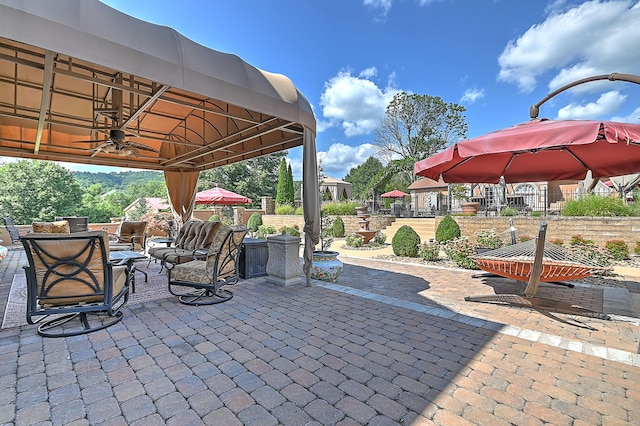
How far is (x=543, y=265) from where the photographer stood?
3852mm

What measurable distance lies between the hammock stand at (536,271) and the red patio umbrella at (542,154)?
1.03 meters

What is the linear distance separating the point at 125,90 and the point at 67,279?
2088 millimetres

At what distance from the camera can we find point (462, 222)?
1012 centimetres

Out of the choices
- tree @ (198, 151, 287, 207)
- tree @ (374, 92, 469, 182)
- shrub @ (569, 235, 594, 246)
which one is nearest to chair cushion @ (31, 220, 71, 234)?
shrub @ (569, 235, 594, 246)

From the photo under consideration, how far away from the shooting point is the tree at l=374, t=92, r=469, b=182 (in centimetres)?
2592

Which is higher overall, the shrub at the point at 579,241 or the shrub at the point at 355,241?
the shrub at the point at 579,241

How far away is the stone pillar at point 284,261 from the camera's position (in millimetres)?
5039

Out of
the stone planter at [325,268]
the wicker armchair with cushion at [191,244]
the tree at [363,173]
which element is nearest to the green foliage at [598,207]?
the stone planter at [325,268]

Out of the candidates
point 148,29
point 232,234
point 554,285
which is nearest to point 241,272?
point 232,234

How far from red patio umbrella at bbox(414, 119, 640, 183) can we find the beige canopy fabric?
2.34 metres

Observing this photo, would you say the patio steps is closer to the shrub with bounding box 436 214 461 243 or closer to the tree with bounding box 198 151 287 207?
the shrub with bounding box 436 214 461 243

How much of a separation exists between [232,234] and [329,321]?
1832 millimetres

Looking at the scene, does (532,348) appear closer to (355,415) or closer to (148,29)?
(355,415)

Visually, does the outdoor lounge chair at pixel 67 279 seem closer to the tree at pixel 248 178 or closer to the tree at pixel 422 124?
the tree at pixel 248 178
